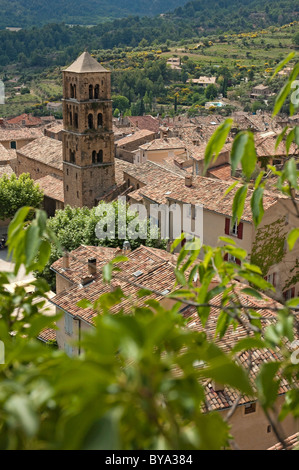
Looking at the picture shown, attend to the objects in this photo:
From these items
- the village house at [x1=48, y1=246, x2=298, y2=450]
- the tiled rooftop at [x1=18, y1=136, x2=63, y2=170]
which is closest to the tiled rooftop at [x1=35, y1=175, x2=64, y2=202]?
the tiled rooftop at [x1=18, y1=136, x2=63, y2=170]

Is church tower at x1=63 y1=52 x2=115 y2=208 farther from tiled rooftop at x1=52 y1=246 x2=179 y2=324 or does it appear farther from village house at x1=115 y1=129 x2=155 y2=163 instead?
tiled rooftop at x1=52 y1=246 x2=179 y2=324

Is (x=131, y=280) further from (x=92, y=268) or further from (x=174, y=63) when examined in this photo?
(x=174, y=63)

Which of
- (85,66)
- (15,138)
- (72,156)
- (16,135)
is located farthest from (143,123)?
(85,66)

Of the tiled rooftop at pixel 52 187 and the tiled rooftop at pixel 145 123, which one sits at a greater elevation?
the tiled rooftop at pixel 52 187

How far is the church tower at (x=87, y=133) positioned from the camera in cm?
4756

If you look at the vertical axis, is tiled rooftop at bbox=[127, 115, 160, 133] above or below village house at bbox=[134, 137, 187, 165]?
below

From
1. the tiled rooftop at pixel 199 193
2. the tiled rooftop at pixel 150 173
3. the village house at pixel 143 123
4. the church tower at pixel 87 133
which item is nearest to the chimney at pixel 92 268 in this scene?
the tiled rooftop at pixel 199 193

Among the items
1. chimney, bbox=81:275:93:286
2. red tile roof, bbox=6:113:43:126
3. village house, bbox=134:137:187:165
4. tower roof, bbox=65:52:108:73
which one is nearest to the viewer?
chimney, bbox=81:275:93:286

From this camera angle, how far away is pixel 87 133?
157 feet

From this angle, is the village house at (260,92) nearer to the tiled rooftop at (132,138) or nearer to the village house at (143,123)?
the village house at (143,123)

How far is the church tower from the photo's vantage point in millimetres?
47562

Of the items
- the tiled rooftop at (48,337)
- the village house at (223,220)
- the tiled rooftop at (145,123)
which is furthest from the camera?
the tiled rooftop at (145,123)

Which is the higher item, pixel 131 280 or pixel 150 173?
pixel 131 280
